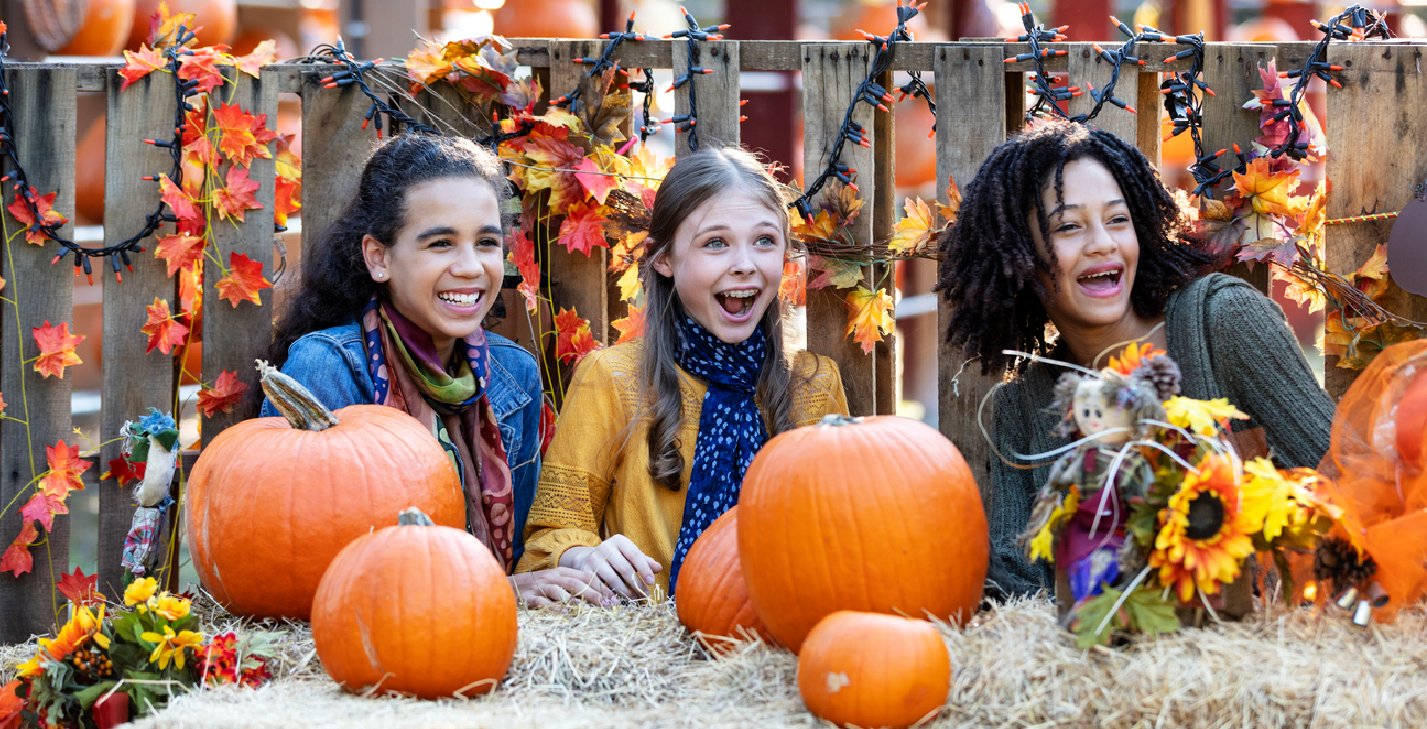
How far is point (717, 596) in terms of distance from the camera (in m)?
2.66

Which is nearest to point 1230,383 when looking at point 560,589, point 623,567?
point 623,567

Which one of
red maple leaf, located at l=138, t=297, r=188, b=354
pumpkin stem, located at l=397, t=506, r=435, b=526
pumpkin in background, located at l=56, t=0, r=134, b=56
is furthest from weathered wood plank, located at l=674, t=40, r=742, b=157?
pumpkin in background, located at l=56, t=0, r=134, b=56

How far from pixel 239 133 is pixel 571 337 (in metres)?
1.07

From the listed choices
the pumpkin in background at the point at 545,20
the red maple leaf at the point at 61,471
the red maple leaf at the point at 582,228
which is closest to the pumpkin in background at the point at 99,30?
the pumpkin in background at the point at 545,20

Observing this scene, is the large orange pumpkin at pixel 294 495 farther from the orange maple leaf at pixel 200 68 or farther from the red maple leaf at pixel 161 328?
the orange maple leaf at pixel 200 68

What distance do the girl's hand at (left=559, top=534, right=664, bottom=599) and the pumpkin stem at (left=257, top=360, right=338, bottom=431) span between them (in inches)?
26.4

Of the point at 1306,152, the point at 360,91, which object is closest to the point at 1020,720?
the point at 1306,152

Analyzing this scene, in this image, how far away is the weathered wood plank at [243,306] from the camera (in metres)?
3.76

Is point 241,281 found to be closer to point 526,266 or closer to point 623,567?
point 526,266

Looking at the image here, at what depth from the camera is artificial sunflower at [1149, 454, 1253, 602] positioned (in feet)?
6.92

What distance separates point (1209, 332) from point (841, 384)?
99 cm

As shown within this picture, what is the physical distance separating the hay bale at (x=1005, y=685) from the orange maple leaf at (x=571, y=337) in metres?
1.35

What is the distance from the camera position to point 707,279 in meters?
3.36

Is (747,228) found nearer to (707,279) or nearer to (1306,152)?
(707,279)
